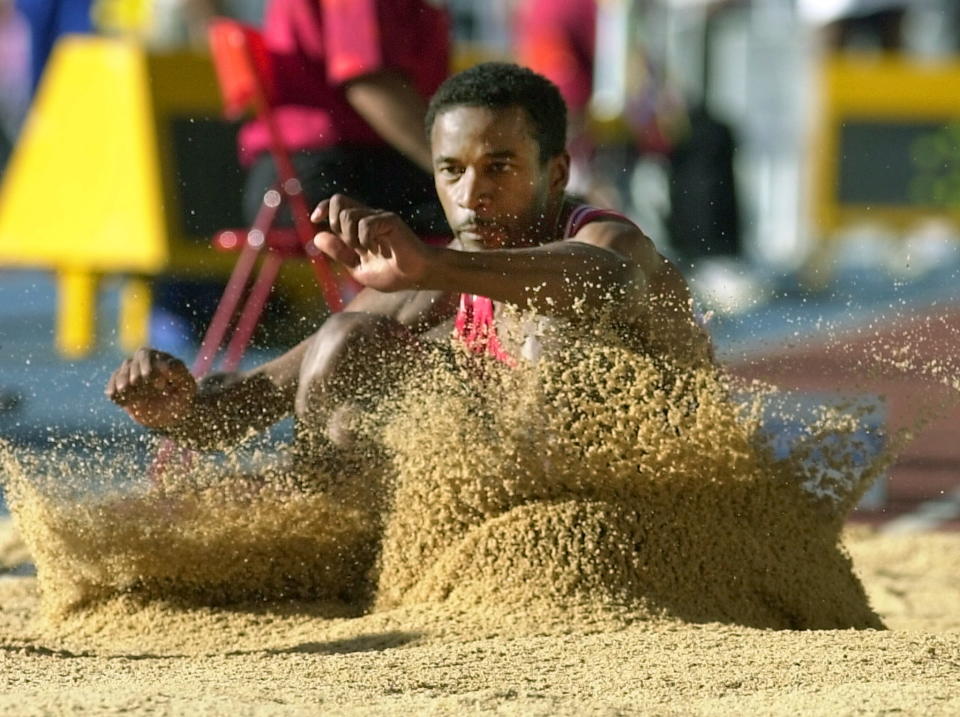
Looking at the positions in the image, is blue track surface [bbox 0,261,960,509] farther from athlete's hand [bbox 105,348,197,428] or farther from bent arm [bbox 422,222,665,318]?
bent arm [bbox 422,222,665,318]

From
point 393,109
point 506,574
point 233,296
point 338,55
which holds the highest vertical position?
point 338,55

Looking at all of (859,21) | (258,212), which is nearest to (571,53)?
(859,21)

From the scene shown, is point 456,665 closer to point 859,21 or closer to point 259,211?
point 259,211

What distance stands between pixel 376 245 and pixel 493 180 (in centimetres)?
57

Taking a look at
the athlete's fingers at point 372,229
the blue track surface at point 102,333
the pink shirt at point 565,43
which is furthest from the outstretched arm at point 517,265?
the pink shirt at point 565,43

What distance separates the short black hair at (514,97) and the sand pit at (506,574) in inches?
20.8

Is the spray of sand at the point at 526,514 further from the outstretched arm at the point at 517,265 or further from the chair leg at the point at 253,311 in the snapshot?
the chair leg at the point at 253,311

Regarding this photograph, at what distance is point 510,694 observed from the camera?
2.65 meters

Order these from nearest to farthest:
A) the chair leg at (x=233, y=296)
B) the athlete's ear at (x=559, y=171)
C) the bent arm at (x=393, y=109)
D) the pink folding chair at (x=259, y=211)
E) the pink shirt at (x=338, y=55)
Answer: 1. the athlete's ear at (x=559, y=171)
2. the bent arm at (x=393, y=109)
3. the pink shirt at (x=338, y=55)
4. the pink folding chair at (x=259, y=211)
5. the chair leg at (x=233, y=296)

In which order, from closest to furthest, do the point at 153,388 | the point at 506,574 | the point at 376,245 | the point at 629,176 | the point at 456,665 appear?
the point at 456,665, the point at 376,245, the point at 506,574, the point at 153,388, the point at 629,176

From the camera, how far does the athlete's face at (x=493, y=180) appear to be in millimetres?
3447

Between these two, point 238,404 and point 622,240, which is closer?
point 622,240

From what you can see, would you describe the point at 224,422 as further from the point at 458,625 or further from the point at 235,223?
the point at 235,223

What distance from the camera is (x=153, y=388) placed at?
3.56 meters
